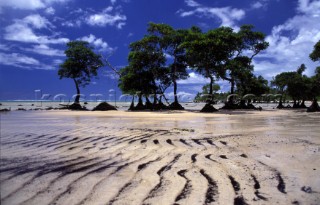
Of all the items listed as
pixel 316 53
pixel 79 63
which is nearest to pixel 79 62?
pixel 79 63

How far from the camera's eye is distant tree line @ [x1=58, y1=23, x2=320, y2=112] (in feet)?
114

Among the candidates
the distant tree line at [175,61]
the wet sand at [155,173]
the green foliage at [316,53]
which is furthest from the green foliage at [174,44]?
the wet sand at [155,173]

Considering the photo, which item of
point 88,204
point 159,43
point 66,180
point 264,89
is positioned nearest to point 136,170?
point 66,180

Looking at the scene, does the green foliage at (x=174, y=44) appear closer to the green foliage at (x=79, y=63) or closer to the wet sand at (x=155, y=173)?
the green foliage at (x=79, y=63)

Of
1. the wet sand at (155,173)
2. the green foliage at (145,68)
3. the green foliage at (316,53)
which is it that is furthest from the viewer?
the green foliage at (145,68)

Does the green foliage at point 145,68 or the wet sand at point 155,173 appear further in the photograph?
the green foliage at point 145,68

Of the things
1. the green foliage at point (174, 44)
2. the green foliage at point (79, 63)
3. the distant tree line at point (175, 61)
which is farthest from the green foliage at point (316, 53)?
the green foliage at point (79, 63)

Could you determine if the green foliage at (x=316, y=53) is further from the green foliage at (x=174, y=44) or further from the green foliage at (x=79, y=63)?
the green foliage at (x=79, y=63)

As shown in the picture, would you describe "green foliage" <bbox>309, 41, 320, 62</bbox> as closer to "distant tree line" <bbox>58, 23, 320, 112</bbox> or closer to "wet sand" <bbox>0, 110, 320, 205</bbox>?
"distant tree line" <bbox>58, 23, 320, 112</bbox>

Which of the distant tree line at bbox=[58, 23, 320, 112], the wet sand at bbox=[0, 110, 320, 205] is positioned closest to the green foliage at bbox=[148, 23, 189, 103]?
the distant tree line at bbox=[58, 23, 320, 112]

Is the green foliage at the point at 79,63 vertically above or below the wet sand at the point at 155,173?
above

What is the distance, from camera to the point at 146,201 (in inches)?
123

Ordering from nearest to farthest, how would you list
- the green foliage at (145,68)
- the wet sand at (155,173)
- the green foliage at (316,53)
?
the wet sand at (155,173), the green foliage at (316,53), the green foliage at (145,68)

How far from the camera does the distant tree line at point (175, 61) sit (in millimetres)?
34844
